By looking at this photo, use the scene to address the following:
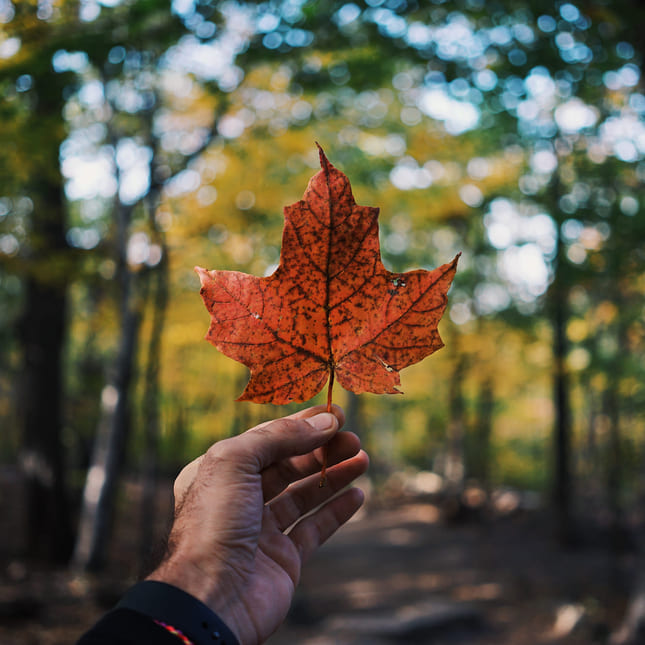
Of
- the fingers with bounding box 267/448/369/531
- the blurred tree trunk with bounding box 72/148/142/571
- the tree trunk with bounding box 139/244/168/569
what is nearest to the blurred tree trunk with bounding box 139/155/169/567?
the tree trunk with bounding box 139/244/168/569

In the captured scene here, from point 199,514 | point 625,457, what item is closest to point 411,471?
point 625,457

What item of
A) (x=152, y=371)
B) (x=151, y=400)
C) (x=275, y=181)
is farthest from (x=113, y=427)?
(x=275, y=181)

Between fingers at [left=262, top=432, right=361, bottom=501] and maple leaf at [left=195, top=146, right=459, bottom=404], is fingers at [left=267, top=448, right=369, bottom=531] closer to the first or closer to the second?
fingers at [left=262, top=432, right=361, bottom=501]

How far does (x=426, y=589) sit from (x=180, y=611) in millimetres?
8775

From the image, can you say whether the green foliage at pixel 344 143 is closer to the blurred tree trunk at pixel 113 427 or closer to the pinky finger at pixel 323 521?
the blurred tree trunk at pixel 113 427

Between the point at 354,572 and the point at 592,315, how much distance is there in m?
6.70

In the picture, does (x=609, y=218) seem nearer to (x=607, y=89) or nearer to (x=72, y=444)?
→ (x=607, y=89)

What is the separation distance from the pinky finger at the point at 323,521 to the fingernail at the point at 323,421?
1.10 ft

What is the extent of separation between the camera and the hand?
3.98 ft

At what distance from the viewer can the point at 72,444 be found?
16375 mm

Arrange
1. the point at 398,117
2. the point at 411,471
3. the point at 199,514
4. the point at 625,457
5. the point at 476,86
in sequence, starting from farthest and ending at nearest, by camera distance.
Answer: the point at 411,471
the point at 625,457
the point at 398,117
the point at 476,86
the point at 199,514

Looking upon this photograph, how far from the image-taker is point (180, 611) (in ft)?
3.61

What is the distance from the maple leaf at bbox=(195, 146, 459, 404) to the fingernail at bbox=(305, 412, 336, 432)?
0.14 meters

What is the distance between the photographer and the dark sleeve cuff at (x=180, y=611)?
109 centimetres
